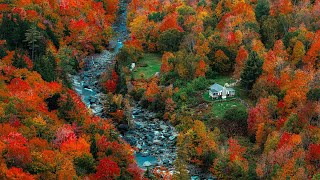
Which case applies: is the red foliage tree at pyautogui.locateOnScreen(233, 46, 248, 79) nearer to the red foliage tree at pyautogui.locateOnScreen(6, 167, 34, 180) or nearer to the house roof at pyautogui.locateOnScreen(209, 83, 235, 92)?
the house roof at pyautogui.locateOnScreen(209, 83, 235, 92)

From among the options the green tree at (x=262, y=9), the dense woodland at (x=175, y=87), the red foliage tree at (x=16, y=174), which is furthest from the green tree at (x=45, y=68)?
the green tree at (x=262, y=9)

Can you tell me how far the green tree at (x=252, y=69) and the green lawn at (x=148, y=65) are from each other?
23025 millimetres

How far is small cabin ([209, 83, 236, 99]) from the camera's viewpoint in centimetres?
9062

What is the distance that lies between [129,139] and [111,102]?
8.98m

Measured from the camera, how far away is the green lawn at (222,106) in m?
86.0

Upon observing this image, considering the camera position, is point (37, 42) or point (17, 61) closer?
point (17, 61)

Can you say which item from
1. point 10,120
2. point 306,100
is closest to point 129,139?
point 10,120

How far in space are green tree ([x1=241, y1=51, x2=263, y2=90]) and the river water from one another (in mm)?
17608

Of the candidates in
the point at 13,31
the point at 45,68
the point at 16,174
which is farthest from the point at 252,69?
the point at 16,174

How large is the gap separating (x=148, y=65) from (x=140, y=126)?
29.3 metres

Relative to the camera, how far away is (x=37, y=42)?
320ft

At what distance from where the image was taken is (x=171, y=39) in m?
116

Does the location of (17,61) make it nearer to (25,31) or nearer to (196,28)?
(25,31)

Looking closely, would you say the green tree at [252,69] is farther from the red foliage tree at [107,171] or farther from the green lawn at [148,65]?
the red foliage tree at [107,171]
